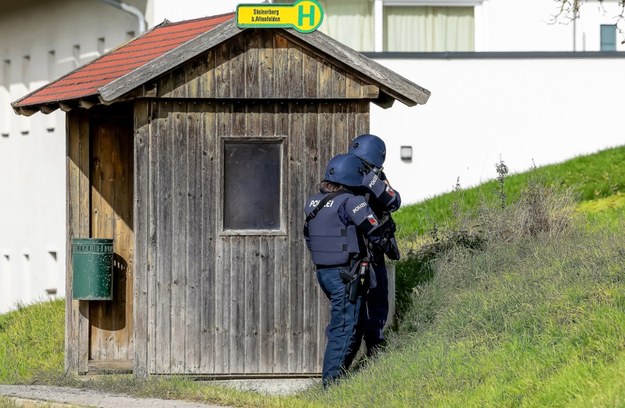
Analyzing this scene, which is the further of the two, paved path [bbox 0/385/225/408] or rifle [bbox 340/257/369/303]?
rifle [bbox 340/257/369/303]

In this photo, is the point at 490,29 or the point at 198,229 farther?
the point at 490,29

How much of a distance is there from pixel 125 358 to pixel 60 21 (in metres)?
13.4

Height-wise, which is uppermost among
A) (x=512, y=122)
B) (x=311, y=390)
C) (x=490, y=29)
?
(x=490, y=29)

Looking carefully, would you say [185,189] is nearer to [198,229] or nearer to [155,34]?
[198,229]

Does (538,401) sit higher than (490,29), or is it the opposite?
(490,29)

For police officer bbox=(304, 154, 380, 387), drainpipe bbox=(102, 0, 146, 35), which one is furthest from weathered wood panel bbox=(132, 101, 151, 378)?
drainpipe bbox=(102, 0, 146, 35)

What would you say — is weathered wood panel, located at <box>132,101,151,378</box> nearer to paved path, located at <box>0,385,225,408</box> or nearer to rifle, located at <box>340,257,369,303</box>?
paved path, located at <box>0,385,225,408</box>

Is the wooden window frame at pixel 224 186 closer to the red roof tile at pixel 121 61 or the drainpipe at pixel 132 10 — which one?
the red roof tile at pixel 121 61

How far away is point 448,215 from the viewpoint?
63.5 ft

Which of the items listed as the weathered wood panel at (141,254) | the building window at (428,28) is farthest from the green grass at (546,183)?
the weathered wood panel at (141,254)

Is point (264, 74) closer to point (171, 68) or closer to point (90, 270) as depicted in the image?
point (171, 68)

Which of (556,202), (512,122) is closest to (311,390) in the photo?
(556,202)

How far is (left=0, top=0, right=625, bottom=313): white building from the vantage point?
23.5m

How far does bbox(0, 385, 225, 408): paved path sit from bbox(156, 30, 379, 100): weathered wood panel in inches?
100
